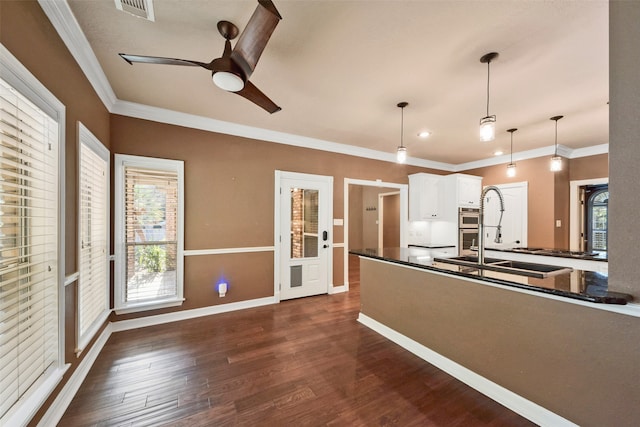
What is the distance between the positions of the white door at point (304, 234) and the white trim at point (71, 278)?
2337mm

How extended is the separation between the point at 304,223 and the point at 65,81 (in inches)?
121

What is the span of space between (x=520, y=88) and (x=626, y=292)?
6.92 ft

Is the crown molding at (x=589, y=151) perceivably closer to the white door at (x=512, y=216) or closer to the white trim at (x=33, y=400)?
the white door at (x=512, y=216)

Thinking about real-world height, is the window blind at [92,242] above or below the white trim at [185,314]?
above

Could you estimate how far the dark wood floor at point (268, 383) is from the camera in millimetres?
1687

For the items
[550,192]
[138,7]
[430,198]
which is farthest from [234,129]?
[550,192]

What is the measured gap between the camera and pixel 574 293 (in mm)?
1405

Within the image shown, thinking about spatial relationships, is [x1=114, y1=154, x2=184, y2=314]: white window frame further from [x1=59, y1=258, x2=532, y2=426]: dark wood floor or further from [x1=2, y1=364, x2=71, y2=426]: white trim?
[x1=2, y1=364, x2=71, y2=426]: white trim

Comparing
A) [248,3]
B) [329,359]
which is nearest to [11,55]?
[248,3]

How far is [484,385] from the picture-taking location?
1923 mm

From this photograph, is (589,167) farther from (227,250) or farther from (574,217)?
(227,250)

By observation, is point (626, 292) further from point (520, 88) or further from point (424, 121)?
point (424, 121)

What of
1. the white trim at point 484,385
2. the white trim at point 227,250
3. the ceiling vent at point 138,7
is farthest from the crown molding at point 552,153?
the ceiling vent at point 138,7

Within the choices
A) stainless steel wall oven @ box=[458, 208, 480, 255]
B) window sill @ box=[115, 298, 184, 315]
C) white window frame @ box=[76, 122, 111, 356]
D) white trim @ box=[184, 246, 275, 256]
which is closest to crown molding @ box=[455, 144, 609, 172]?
stainless steel wall oven @ box=[458, 208, 480, 255]
